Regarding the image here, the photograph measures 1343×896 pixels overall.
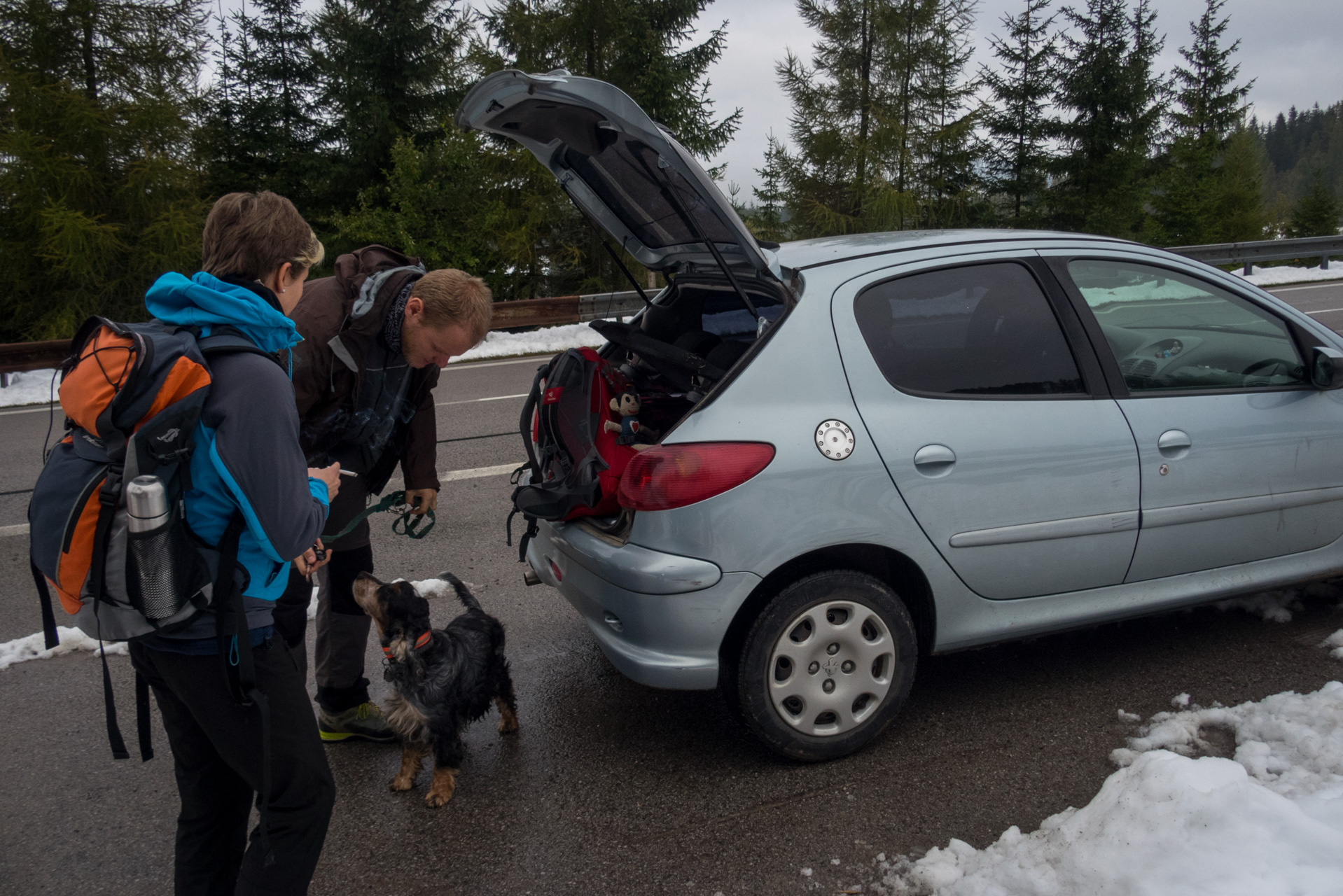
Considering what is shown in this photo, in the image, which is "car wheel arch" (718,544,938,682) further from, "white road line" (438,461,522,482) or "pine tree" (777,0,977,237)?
"pine tree" (777,0,977,237)

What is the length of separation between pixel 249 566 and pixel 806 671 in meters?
1.73

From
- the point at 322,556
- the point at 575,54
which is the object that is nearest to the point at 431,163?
the point at 575,54

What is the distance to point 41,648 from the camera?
4.08 meters

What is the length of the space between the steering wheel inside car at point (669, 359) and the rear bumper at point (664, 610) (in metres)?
0.69

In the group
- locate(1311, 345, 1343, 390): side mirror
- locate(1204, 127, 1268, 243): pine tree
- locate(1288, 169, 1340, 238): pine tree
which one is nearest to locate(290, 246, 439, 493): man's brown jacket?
locate(1311, 345, 1343, 390): side mirror

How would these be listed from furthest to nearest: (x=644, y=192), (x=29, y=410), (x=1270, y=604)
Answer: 1. (x=29, y=410)
2. (x=1270, y=604)
3. (x=644, y=192)

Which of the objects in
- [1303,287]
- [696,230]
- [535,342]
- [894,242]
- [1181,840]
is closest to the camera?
[1181,840]

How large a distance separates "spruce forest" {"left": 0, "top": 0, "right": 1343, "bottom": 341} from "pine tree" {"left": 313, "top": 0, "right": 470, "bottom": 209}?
5 centimetres

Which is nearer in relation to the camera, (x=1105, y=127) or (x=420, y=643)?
(x=420, y=643)

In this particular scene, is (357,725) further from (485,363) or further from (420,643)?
(485,363)

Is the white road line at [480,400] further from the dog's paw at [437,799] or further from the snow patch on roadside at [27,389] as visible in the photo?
the dog's paw at [437,799]

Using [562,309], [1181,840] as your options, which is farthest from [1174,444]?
[562,309]

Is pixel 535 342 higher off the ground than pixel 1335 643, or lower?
higher

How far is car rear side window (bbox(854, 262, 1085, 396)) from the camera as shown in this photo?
3020 mm
